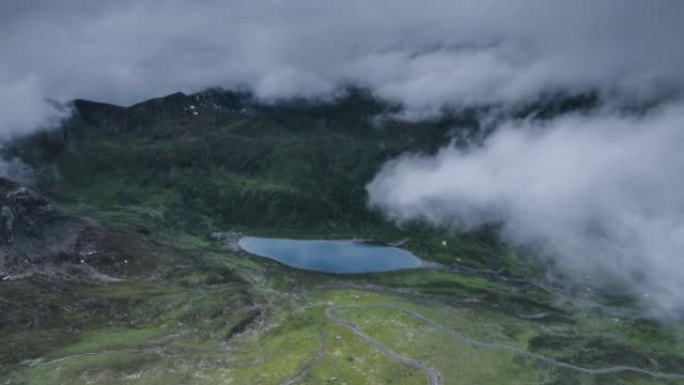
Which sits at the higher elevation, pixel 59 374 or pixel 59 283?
pixel 59 283

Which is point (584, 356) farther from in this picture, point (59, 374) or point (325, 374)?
point (59, 374)

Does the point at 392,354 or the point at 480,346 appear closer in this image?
the point at 392,354

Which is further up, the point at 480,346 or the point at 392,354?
the point at 480,346

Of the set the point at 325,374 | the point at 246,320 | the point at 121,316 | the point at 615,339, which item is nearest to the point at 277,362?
the point at 325,374

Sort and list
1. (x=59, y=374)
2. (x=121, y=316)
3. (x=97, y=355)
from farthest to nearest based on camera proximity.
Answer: (x=121, y=316) < (x=97, y=355) < (x=59, y=374)

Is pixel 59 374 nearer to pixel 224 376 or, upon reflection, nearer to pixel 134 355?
pixel 134 355

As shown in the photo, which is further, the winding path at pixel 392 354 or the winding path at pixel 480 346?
the winding path at pixel 480 346

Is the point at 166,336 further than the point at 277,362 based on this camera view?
Yes

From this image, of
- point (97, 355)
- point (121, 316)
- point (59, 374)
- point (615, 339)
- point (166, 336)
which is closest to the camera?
point (59, 374)

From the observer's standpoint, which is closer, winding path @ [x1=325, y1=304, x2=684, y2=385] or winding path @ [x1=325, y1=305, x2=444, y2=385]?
winding path @ [x1=325, y1=305, x2=444, y2=385]
